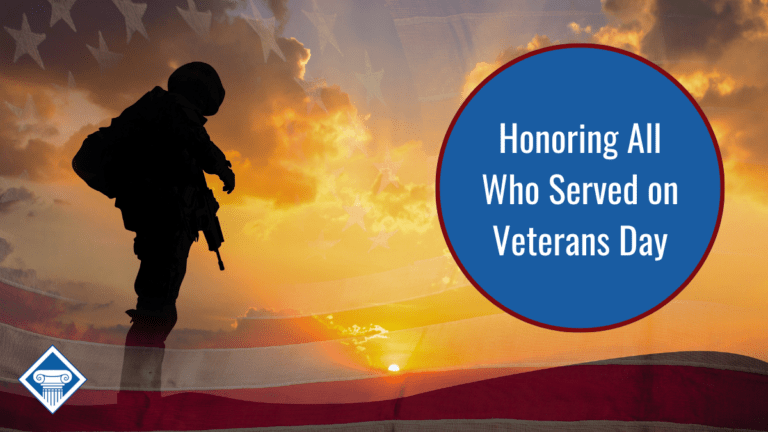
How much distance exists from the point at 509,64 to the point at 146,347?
14.3 ft

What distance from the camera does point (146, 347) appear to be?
13.5 ft

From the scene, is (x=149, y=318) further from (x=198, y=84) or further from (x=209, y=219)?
(x=198, y=84)

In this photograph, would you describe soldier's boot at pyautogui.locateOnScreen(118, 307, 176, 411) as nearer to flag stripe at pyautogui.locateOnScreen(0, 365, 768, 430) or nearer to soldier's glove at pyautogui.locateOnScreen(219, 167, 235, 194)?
flag stripe at pyautogui.locateOnScreen(0, 365, 768, 430)

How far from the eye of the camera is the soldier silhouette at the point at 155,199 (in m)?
4.07

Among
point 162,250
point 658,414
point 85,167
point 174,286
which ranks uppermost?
point 85,167

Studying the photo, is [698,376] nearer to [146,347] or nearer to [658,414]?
[658,414]

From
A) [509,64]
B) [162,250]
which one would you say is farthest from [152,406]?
[509,64]

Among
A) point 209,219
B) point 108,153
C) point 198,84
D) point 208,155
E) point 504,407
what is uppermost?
point 198,84

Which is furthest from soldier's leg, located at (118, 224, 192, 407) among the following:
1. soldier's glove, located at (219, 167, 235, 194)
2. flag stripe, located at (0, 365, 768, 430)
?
soldier's glove, located at (219, 167, 235, 194)

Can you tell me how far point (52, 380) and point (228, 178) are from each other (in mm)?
2201

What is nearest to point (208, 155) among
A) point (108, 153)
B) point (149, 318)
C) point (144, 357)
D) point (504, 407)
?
point (108, 153)

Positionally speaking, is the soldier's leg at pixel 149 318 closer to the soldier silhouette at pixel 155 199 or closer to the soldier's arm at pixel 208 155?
the soldier silhouette at pixel 155 199

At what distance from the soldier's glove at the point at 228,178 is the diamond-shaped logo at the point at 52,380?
193 centimetres

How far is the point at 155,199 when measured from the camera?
4.10 metres
